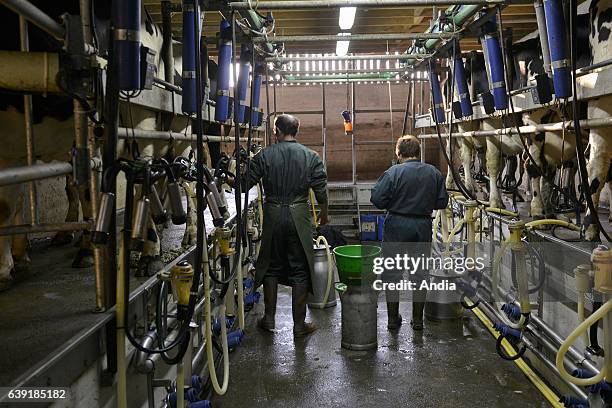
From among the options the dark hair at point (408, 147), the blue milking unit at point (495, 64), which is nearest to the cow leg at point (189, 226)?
the dark hair at point (408, 147)

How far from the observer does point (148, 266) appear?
2.42 meters

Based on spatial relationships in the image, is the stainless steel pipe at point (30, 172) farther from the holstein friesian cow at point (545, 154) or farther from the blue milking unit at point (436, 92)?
the blue milking unit at point (436, 92)

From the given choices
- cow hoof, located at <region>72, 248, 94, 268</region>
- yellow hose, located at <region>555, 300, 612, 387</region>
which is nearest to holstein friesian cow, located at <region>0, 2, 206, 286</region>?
cow hoof, located at <region>72, 248, 94, 268</region>

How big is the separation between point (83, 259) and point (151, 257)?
432 millimetres

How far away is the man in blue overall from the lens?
3.95 m

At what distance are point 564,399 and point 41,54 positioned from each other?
8.32 feet

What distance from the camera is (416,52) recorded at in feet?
16.4

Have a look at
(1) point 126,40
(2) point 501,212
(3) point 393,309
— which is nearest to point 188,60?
(1) point 126,40

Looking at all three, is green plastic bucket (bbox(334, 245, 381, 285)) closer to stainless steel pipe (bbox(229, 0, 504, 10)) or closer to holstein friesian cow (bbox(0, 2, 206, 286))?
holstein friesian cow (bbox(0, 2, 206, 286))

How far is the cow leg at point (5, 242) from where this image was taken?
2.31 m

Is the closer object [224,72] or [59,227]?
[59,227]

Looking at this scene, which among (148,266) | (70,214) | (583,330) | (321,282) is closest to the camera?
(583,330)

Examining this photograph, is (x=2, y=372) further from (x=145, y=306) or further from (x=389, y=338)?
(x=389, y=338)

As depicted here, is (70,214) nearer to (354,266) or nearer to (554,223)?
(354,266)
